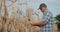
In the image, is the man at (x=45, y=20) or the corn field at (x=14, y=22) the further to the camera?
the man at (x=45, y=20)

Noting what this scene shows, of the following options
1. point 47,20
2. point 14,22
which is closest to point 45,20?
point 47,20

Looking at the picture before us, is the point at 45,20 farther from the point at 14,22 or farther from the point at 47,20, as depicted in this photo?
the point at 14,22

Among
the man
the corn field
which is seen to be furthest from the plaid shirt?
the corn field

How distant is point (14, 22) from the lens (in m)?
1.72

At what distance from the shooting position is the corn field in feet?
5.46

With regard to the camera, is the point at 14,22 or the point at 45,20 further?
the point at 45,20

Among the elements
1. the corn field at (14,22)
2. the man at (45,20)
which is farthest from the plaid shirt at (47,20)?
the corn field at (14,22)

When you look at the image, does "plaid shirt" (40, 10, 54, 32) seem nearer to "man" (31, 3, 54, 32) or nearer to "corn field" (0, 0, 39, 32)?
"man" (31, 3, 54, 32)

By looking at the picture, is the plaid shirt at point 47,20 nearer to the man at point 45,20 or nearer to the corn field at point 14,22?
the man at point 45,20

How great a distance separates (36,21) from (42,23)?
0.08 metres

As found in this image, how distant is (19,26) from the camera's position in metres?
1.75

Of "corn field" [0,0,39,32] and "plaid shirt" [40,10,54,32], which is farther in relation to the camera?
"plaid shirt" [40,10,54,32]

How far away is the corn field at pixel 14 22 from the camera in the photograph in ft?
5.46

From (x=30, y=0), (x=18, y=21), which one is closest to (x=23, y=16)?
(x=18, y=21)
